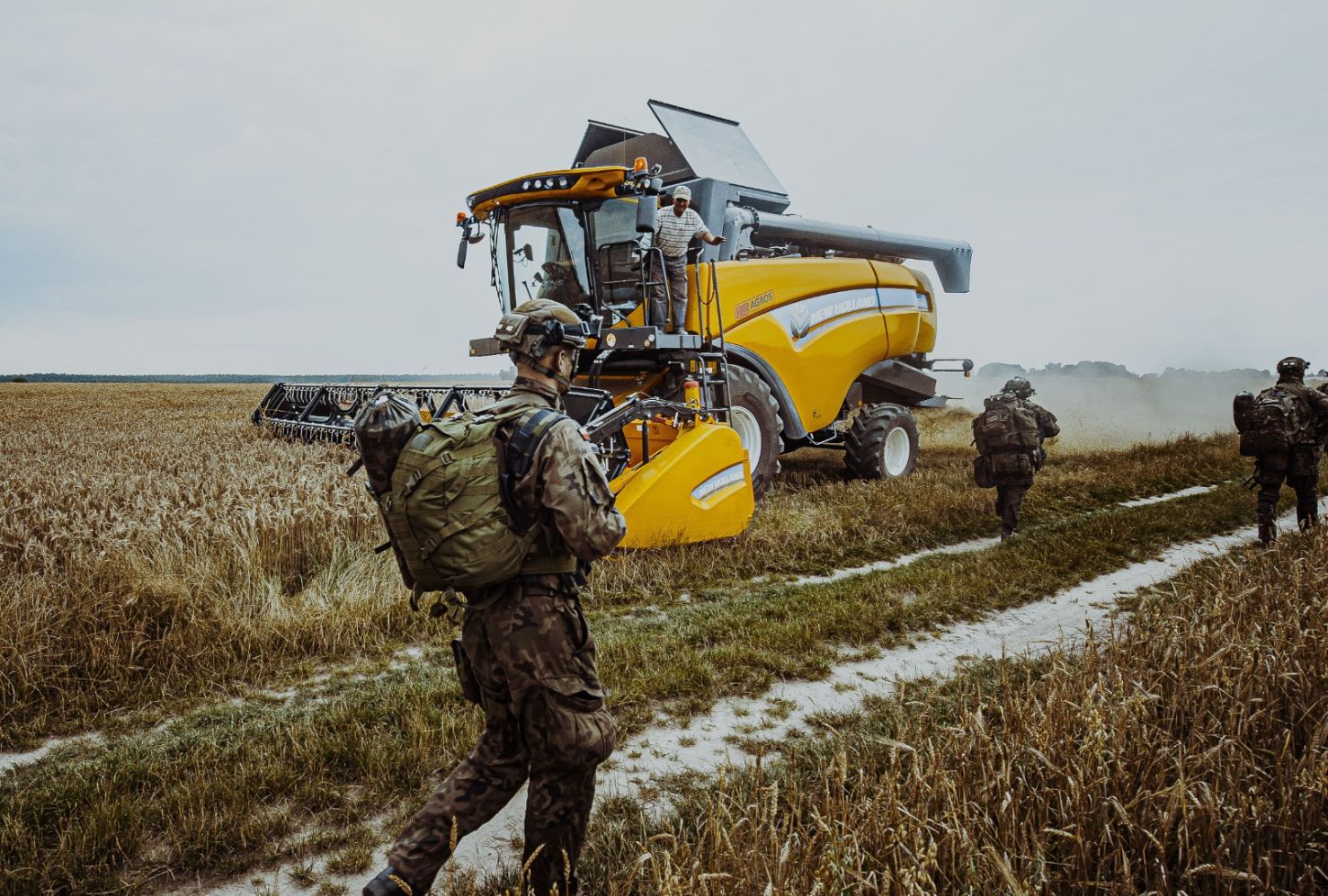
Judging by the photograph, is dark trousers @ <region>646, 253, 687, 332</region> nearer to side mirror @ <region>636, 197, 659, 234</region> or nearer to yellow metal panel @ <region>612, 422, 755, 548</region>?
Result: side mirror @ <region>636, 197, 659, 234</region>

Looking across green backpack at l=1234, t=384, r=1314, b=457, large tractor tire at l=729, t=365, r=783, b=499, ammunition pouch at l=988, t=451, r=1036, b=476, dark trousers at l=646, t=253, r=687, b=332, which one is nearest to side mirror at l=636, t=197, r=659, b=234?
dark trousers at l=646, t=253, r=687, b=332

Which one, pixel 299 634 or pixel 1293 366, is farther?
pixel 1293 366

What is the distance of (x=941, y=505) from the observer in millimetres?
8664

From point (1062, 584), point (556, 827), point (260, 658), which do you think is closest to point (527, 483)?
point (556, 827)

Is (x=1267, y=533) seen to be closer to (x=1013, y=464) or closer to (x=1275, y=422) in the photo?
(x=1275, y=422)

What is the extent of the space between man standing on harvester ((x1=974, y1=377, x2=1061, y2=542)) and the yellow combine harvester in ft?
7.30

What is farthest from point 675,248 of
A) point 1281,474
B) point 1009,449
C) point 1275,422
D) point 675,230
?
point 1281,474

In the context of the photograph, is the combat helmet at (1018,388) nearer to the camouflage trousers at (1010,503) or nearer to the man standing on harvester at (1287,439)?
the camouflage trousers at (1010,503)

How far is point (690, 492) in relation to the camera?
6.56m

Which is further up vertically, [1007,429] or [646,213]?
[646,213]

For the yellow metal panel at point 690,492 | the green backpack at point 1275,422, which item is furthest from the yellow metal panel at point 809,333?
the green backpack at point 1275,422

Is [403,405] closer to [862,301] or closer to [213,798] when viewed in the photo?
[213,798]

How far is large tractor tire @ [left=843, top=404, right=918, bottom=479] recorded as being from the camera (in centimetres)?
1039

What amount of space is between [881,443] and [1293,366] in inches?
170
